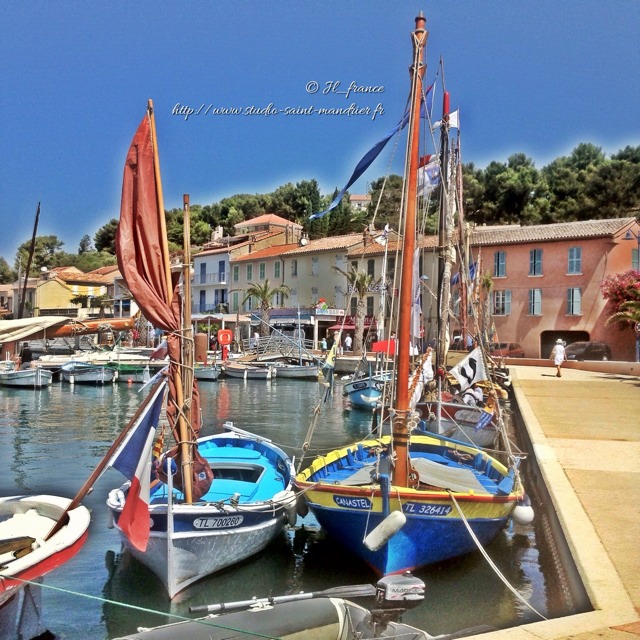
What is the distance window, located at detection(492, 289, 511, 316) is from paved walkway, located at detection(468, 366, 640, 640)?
96.3ft

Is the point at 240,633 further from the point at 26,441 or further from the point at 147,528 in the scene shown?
the point at 26,441

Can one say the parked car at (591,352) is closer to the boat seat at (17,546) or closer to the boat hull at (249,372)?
the boat hull at (249,372)

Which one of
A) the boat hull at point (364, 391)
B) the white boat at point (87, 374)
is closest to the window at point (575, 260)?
the boat hull at point (364, 391)

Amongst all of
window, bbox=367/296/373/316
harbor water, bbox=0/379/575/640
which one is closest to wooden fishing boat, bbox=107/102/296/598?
harbor water, bbox=0/379/575/640

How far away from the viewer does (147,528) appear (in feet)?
28.0

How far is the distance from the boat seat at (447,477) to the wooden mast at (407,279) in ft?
2.61

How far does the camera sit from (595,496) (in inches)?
416

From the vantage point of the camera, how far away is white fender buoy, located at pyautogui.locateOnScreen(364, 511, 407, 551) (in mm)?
8227

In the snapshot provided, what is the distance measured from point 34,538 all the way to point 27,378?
33.7 metres

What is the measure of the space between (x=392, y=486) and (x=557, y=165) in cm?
7112

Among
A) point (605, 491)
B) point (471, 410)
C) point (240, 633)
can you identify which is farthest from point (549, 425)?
point (240, 633)

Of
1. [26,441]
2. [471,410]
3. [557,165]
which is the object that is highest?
[557,165]

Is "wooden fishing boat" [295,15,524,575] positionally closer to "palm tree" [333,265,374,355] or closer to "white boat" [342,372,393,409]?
"white boat" [342,372,393,409]

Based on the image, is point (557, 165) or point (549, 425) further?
point (557, 165)
